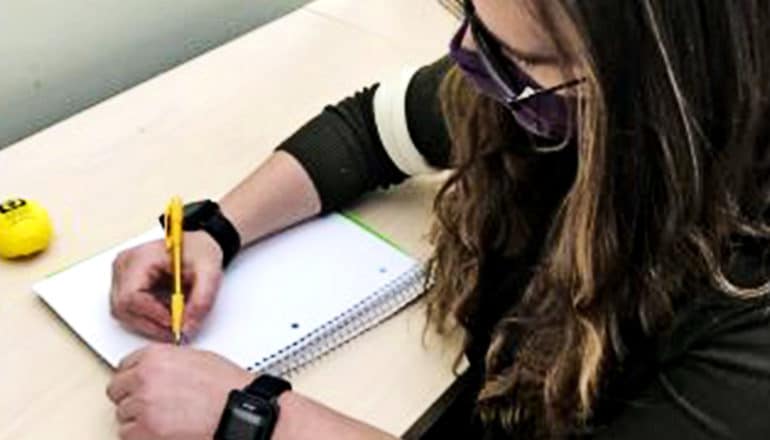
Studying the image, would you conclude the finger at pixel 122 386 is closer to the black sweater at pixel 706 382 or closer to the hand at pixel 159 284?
the hand at pixel 159 284

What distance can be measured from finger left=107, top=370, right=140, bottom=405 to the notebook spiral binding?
0.11 m

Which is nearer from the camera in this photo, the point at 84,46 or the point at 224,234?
the point at 224,234

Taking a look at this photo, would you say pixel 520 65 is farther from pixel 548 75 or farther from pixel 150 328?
pixel 150 328

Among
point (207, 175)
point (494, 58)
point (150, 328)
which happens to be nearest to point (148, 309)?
point (150, 328)

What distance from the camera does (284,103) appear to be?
134cm

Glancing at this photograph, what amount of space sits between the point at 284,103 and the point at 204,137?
0.41ft

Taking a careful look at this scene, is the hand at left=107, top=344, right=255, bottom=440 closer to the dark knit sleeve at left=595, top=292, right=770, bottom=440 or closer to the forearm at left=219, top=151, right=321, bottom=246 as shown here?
the forearm at left=219, top=151, right=321, bottom=246

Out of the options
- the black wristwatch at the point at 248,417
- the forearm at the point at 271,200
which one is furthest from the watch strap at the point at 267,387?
the forearm at the point at 271,200

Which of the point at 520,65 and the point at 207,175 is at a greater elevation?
the point at 520,65

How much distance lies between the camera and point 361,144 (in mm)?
1163

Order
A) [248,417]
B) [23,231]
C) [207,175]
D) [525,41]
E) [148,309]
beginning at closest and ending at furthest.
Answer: [525,41] → [248,417] → [148,309] → [23,231] → [207,175]

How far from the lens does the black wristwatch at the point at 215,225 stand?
1.06 meters

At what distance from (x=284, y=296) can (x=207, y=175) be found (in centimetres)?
24

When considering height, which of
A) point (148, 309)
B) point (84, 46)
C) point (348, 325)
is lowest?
point (348, 325)
